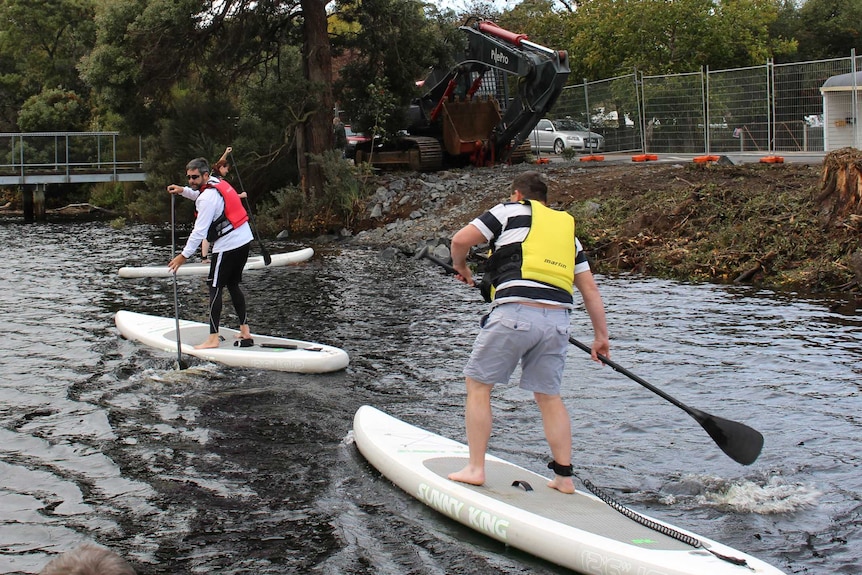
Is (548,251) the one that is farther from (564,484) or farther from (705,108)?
(705,108)

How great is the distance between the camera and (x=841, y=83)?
64.1ft

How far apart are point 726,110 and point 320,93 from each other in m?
9.57

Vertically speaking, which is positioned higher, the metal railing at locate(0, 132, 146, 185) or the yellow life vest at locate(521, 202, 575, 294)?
the metal railing at locate(0, 132, 146, 185)

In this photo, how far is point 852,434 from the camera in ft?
23.4

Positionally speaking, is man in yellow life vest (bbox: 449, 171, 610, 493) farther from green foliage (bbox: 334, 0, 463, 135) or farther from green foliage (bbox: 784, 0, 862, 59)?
green foliage (bbox: 784, 0, 862, 59)

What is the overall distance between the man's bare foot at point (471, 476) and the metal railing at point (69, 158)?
25.9 m

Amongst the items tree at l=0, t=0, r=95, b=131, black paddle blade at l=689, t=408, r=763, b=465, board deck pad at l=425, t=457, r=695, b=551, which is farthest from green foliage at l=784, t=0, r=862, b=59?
board deck pad at l=425, t=457, r=695, b=551

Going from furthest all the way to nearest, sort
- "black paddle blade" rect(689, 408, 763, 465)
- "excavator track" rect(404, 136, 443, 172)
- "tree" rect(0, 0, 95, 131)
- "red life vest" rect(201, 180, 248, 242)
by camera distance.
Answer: "tree" rect(0, 0, 95, 131) < "excavator track" rect(404, 136, 443, 172) < "red life vest" rect(201, 180, 248, 242) < "black paddle blade" rect(689, 408, 763, 465)

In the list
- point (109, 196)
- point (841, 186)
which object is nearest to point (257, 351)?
point (841, 186)

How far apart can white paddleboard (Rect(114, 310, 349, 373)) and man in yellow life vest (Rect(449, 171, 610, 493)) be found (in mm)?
3857

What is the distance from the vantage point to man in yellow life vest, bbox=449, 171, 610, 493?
18.1 ft

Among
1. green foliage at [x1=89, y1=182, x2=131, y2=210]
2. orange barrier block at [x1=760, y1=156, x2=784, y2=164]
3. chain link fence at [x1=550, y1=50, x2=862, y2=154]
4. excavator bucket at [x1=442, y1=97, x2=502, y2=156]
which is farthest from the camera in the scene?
green foliage at [x1=89, y1=182, x2=131, y2=210]

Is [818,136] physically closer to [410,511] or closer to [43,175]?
[410,511]

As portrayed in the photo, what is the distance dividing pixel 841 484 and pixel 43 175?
2838 centimetres
